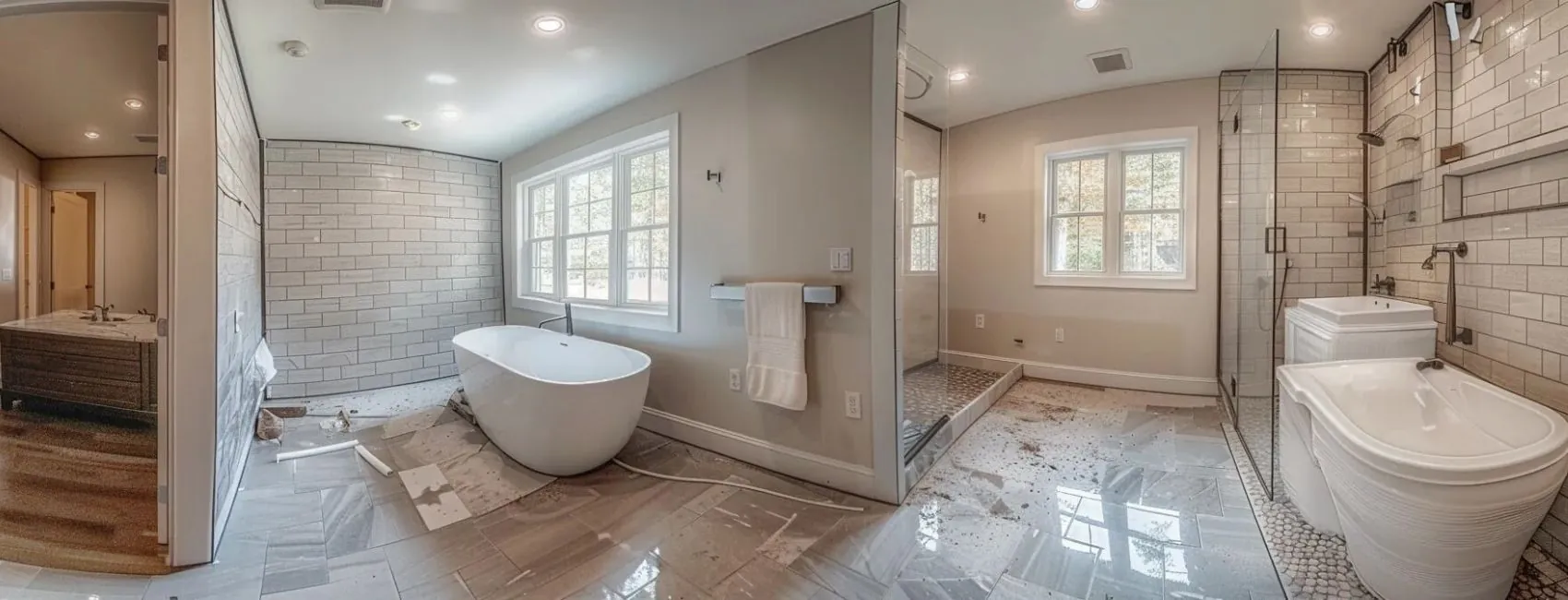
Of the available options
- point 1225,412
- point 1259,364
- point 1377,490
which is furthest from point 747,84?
point 1225,412

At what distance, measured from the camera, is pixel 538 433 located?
2.26 m

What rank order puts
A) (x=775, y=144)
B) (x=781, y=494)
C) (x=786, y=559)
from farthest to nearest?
(x=775, y=144) < (x=781, y=494) < (x=786, y=559)

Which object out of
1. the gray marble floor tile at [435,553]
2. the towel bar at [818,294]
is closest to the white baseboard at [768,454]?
the towel bar at [818,294]

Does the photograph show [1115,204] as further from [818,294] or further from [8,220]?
[8,220]

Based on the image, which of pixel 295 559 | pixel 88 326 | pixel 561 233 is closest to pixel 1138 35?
pixel 561 233

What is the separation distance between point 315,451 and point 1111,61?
16.0ft

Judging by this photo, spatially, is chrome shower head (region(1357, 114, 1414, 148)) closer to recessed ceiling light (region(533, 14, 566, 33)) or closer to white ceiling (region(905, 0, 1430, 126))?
white ceiling (region(905, 0, 1430, 126))

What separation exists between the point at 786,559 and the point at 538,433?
50.2 inches

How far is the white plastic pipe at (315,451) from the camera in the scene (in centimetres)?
262

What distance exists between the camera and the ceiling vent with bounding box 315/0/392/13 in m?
1.89

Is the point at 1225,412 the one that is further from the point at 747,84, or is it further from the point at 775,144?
the point at 747,84

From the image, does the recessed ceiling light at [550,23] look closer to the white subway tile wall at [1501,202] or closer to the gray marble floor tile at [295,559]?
the gray marble floor tile at [295,559]

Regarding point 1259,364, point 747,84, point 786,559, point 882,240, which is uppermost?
point 747,84

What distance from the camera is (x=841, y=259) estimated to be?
2.15 m
